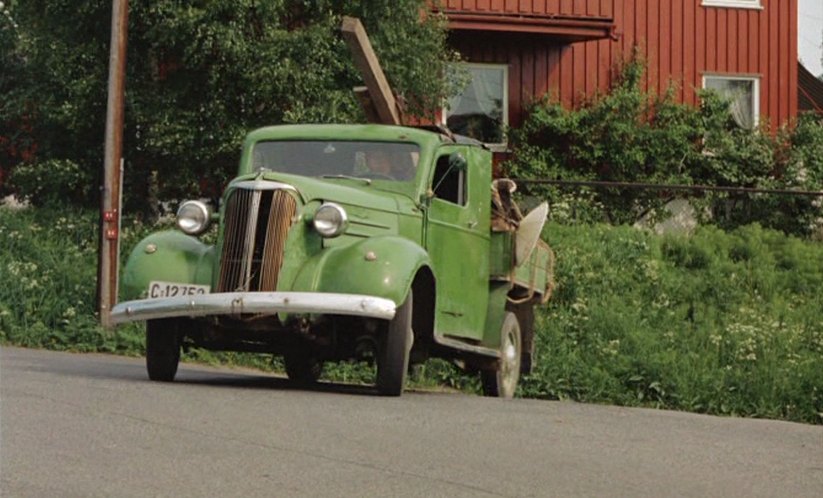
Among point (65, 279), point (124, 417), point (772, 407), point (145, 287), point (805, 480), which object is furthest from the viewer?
point (65, 279)

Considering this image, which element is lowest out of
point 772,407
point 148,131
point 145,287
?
point 772,407

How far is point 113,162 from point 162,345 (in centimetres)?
917

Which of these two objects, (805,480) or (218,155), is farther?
(218,155)

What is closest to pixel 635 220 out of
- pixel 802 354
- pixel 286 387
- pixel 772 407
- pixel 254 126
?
pixel 254 126

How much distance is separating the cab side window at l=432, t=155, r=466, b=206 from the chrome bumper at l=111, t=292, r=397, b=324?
2460 millimetres

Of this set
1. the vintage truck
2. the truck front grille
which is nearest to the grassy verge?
the vintage truck

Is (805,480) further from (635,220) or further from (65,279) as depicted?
(635,220)

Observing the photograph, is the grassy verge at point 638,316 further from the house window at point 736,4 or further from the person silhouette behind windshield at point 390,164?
the house window at point 736,4

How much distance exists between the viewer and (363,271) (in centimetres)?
1276

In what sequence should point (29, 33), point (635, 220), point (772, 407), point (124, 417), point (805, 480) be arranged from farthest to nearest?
point (635, 220), point (29, 33), point (772, 407), point (124, 417), point (805, 480)

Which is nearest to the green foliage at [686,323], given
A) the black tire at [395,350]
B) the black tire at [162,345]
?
the black tire at [395,350]

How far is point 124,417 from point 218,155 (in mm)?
13580

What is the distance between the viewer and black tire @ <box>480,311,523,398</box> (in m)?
16.3

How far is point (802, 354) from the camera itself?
1881 cm
